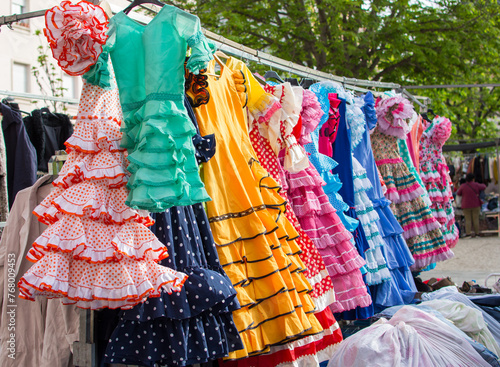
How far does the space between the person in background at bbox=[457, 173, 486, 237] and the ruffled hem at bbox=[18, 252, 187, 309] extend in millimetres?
15156

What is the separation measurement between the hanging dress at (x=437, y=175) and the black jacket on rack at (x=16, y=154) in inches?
194

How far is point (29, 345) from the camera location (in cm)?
289

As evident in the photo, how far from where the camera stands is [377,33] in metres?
10.4

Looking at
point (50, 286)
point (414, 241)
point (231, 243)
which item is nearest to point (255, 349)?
point (231, 243)

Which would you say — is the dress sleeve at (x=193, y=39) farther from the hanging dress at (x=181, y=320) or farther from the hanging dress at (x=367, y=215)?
the hanging dress at (x=367, y=215)

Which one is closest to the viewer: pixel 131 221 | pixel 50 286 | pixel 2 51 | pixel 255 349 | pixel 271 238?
pixel 50 286

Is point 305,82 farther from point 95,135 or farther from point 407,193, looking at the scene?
point 95,135

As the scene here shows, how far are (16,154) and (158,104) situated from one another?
3.07 metres

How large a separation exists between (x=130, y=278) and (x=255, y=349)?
830 mm

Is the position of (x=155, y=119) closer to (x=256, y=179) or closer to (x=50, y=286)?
(x=50, y=286)

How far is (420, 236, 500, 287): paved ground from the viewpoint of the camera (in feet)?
28.4

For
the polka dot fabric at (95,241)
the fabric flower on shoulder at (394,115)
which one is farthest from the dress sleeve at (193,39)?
the fabric flower on shoulder at (394,115)

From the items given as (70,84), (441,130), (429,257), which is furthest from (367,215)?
(70,84)

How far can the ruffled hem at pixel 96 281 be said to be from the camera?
72.0 inches
